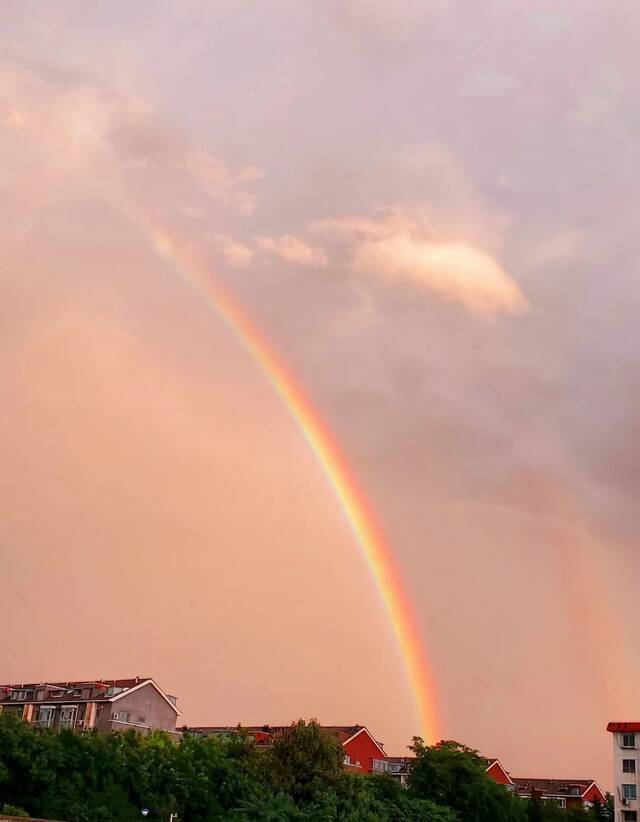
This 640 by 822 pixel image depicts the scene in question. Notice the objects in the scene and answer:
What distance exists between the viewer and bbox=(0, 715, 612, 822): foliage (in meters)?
40.1

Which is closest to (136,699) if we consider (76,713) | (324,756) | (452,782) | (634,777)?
(76,713)

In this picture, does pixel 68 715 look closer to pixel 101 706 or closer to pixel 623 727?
pixel 101 706

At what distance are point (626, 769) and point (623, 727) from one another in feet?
12.4

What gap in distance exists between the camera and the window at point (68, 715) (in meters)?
74.5

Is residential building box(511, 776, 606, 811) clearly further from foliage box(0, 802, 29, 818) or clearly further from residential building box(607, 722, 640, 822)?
foliage box(0, 802, 29, 818)

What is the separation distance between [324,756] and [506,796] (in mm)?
21417

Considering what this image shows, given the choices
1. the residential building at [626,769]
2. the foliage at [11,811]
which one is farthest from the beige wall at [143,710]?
the residential building at [626,769]

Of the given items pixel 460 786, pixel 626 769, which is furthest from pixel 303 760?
pixel 626 769

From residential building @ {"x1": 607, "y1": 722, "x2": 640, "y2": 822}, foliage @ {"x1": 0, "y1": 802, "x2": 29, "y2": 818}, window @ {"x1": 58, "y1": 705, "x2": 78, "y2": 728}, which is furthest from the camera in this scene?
residential building @ {"x1": 607, "y1": 722, "x2": 640, "y2": 822}

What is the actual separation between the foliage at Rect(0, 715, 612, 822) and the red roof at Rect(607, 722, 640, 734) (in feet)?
128

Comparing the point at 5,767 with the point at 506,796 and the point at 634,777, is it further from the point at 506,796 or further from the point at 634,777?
the point at 634,777

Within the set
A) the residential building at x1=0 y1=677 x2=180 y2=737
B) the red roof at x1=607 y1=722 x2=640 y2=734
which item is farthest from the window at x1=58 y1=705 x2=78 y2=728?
the red roof at x1=607 y1=722 x2=640 y2=734

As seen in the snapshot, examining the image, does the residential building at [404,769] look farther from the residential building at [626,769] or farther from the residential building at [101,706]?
the residential building at [101,706]

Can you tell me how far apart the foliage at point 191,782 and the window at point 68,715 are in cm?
2308
